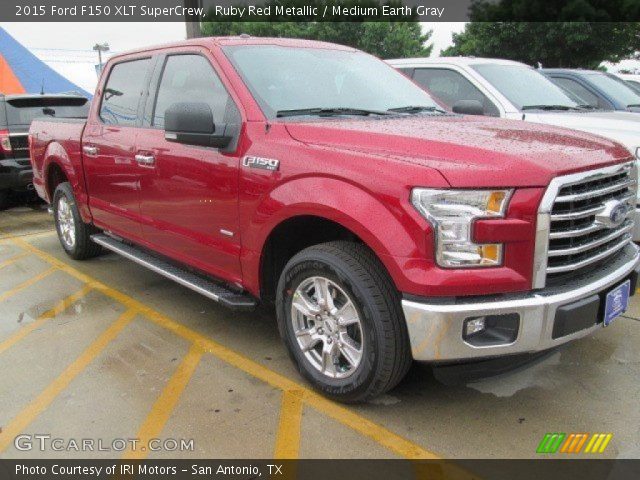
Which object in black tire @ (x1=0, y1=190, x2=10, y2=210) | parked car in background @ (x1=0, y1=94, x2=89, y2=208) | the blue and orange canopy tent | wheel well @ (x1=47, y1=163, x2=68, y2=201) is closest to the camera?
wheel well @ (x1=47, y1=163, x2=68, y2=201)

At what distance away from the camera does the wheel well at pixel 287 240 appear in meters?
3.12

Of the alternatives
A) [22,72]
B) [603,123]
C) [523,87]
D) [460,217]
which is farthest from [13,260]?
[22,72]

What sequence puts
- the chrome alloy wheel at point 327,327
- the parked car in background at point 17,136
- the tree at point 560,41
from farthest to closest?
the tree at point 560,41 < the parked car in background at point 17,136 < the chrome alloy wheel at point 327,327

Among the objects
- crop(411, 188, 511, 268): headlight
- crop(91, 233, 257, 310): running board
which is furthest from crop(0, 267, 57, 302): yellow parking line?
crop(411, 188, 511, 268): headlight

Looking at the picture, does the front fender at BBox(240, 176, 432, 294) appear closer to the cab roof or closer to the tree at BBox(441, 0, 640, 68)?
the cab roof

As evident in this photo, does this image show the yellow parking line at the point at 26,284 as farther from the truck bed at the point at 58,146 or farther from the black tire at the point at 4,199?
the black tire at the point at 4,199

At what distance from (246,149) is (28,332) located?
2.17 meters

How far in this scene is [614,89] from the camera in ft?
27.2

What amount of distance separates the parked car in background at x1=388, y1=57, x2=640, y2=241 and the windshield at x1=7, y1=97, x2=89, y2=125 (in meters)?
5.20

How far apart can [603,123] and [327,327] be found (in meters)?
4.02

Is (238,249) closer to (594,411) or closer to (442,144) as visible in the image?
(442,144)

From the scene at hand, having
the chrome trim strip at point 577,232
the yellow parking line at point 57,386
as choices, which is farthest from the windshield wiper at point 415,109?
the yellow parking line at point 57,386

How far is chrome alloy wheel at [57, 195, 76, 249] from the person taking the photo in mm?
5680

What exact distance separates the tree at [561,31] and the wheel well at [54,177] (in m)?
21.8
